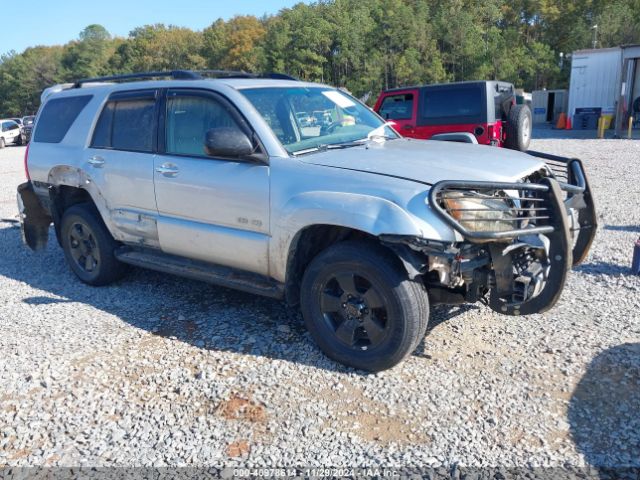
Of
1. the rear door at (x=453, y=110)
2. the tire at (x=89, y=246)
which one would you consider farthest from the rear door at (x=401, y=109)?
the tire at (x=89, y=246)

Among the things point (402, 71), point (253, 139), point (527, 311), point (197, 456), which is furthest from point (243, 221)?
point (402, 71)

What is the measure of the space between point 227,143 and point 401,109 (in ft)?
30.5

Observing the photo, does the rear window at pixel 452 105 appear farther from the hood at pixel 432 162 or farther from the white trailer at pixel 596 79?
the white trailer at pixel 596 79

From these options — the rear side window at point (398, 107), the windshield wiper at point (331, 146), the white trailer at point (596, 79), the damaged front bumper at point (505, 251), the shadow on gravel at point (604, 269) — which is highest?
the white trailer at point (596, 79)

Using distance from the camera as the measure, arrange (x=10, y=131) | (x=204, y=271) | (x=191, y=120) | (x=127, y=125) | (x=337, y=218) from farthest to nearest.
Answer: (x=10, y=131) < (x=127, y=125) < (x=191, y=120) < (x=204, y=271) < (x=337, y=218)

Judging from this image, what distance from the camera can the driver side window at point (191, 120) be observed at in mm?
4234

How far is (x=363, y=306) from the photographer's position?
3525 millimetres

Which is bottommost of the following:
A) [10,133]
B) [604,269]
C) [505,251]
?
[604,269]

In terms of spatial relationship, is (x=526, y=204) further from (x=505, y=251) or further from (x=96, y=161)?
(x=96, y=161)

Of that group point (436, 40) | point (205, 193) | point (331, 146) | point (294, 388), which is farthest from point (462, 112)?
point (436, 40)

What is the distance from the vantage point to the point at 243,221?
3.97 metres

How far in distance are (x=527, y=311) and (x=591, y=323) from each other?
1214mm

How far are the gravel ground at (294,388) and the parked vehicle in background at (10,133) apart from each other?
1098 inches

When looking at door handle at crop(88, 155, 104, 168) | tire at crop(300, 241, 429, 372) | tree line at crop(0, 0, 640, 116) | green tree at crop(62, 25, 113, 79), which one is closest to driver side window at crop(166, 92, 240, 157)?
door handle at crop(88, 155, 104, 168)
